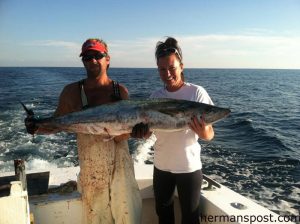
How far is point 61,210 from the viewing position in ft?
12.1

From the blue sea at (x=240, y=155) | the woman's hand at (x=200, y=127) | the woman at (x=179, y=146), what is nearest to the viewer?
the woman's hand at (x=200, y=127)

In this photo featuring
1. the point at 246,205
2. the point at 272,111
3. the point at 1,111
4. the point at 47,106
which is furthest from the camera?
the point at 272,111

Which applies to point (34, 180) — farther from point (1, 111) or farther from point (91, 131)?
point (1, 111)

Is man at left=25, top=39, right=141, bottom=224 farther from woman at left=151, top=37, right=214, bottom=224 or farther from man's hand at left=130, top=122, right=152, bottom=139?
woman at left=151, top=37, right=214, bottom=224

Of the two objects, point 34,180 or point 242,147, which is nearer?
point 34,180

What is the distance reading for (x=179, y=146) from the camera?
121 inches

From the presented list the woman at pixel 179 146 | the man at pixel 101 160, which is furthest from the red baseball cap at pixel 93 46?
the woman at pixel 179 146

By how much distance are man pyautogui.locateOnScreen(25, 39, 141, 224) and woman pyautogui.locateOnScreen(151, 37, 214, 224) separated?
33cm

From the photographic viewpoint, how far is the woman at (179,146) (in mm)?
3082

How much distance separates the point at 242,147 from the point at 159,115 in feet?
33.1

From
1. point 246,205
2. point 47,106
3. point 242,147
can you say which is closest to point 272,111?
point 242,147

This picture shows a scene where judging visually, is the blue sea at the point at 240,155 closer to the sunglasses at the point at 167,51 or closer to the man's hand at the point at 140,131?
the man's hand at the point at 140,131

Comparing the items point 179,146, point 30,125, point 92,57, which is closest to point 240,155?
point 179,146

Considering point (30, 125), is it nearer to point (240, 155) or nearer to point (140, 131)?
point (140, 131)
